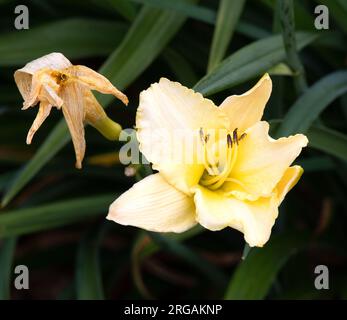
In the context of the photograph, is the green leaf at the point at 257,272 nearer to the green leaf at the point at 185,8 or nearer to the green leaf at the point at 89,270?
the green leaf at the point at 89,270

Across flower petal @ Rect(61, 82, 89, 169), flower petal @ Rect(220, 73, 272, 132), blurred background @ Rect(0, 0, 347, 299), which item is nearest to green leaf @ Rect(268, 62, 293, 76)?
blurred background @ Rect(0, 0, 347, 299)

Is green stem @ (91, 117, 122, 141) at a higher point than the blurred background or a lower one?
lower

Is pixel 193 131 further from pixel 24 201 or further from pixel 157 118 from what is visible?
pixel 24 201

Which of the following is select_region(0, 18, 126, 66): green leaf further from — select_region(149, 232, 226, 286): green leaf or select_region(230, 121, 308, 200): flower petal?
select_region(230, 121, 308, 200): flower petal

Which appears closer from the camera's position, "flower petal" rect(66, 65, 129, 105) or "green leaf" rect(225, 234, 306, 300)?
"flower petal" rect(66, 65, 129, 105)

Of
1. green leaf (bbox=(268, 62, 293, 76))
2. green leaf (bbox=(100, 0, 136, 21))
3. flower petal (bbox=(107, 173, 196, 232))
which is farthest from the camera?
green leaf (bbox=(100, 0, 136, 21))

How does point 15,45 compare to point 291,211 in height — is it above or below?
above

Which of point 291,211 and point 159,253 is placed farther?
point 159,253
